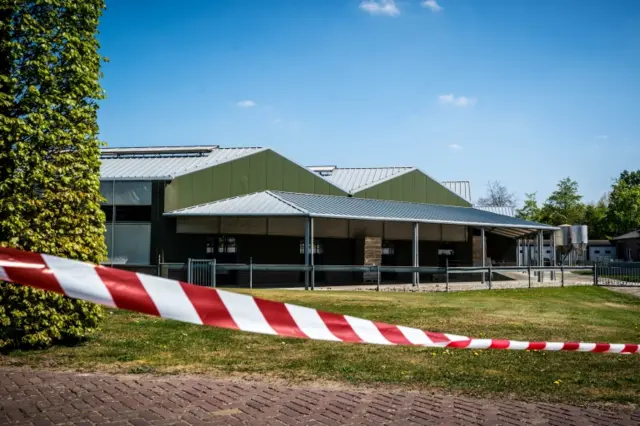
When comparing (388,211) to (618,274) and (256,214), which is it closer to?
(256,214)

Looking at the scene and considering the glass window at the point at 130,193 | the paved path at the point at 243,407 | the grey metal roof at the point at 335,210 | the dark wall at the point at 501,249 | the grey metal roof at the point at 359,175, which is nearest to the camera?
the paved path at the point at 243,407

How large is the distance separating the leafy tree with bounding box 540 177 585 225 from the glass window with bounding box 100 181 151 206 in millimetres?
70863

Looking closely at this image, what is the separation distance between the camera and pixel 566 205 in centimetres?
9025

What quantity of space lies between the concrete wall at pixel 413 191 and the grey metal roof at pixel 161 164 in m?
7.68

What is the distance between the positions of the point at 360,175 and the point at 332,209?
39.7 ft

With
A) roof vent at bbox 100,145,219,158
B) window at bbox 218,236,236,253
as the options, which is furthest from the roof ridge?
roof vent at bbox 100,145,219,158

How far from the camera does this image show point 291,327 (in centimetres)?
407

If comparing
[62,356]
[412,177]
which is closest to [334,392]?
[62,356]

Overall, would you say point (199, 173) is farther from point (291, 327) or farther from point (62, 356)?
point (291, 327)

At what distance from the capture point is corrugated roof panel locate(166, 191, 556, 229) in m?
27.2

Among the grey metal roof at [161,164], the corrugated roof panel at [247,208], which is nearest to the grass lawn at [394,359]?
the corrugated roof panel at [247,208]

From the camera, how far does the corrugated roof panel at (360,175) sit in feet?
125

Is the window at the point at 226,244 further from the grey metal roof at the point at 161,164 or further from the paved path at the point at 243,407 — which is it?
the paved path at the point at 243,407

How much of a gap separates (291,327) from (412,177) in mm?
34578
